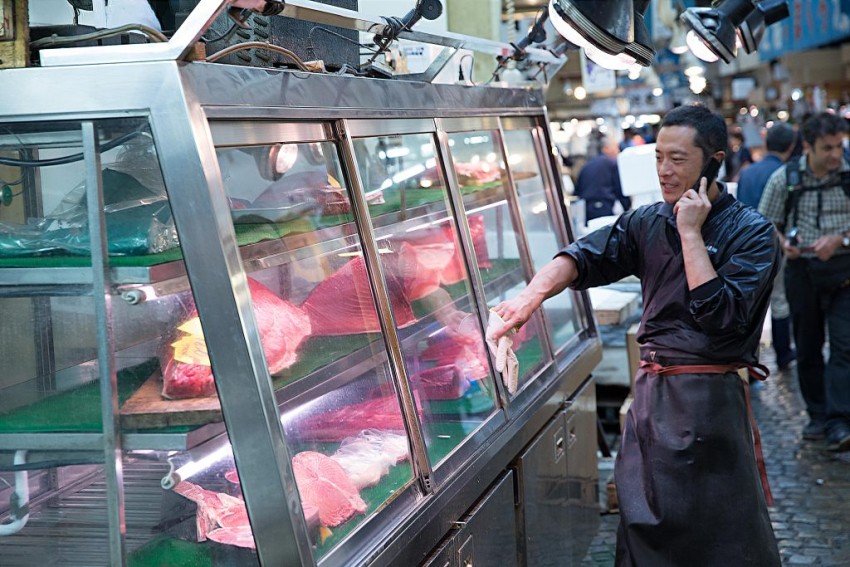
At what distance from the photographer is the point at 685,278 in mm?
3734

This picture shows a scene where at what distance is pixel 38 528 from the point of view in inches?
105

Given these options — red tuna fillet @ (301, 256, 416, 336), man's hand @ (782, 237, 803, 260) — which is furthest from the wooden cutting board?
man's hand @ (782, 237, 803, 260)

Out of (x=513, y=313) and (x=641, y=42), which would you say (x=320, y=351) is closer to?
(x=513, y=313)

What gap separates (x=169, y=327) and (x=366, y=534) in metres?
0.77

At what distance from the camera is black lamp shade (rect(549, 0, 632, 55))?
3.74 metres

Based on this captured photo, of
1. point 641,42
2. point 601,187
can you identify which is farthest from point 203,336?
point 601,187

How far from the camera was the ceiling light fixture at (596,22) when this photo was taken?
12.3 ft

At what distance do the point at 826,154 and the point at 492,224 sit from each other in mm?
3275

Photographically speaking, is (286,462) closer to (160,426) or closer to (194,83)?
(160,426)

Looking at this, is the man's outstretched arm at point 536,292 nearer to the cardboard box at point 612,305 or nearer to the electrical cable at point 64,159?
the electrical cable at point 64,159

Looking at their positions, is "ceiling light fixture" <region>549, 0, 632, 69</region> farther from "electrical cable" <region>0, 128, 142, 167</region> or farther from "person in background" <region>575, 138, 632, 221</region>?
"person in background" <region>575, 138, 632, 221</region>

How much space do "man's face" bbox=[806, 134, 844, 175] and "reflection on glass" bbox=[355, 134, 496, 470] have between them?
3956 millimetres

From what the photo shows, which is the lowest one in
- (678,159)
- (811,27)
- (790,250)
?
(790,250)

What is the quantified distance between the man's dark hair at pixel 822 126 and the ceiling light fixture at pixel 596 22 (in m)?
3.81
